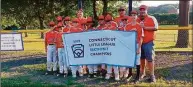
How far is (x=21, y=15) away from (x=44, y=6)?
7.28 ft

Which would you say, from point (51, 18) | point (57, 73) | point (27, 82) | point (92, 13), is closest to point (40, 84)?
point (27, 82)

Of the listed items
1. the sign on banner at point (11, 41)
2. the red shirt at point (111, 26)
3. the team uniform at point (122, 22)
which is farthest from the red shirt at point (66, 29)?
the sign on banner at point (11, 41)

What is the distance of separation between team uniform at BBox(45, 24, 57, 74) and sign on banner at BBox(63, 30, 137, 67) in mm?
506

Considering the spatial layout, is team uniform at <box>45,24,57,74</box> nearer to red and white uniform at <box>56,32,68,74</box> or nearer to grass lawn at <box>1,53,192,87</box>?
red and white uniform at <box>56,32,68,74</box>

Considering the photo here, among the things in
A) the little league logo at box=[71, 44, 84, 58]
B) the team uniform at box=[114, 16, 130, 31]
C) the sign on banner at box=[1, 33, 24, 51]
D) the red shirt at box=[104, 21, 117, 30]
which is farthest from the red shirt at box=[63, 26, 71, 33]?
the sign on banner at box=[1, 33, 24, 51]

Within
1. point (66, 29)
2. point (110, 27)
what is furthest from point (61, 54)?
point (110, 27)

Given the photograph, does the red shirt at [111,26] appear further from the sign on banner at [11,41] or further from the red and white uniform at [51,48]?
the sign on banner at [11,41]

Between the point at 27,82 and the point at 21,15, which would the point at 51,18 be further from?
the point at 27,82

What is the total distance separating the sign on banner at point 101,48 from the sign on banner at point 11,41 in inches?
242

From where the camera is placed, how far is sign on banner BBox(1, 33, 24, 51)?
55.2 feet

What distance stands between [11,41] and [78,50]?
21.2 feet

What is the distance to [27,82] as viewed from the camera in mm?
10445

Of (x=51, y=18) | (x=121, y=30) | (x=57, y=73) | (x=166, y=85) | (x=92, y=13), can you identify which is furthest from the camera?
(x=51, y=18)

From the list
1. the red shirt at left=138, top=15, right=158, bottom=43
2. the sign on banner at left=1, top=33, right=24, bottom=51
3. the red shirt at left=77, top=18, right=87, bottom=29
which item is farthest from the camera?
the sign on banner at left=1, top=33, right=24, bottom=51
